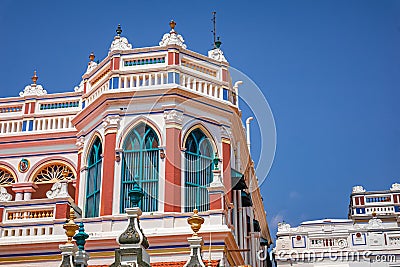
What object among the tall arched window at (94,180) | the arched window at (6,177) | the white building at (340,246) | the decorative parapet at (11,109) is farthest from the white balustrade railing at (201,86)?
the arched window at (6,177)

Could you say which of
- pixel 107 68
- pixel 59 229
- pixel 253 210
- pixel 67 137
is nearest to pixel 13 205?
pixel 59 229

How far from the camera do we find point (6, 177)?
26.8 meters

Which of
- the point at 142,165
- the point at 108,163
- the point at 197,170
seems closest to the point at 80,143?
the point at 108,163

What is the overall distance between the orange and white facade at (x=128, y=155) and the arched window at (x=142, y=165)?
0.03 metres

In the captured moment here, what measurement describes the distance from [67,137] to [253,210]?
9.96 metres

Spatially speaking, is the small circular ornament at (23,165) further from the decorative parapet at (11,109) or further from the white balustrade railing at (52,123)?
the decorative parapet at (11,109)

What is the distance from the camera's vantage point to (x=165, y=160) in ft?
76.4

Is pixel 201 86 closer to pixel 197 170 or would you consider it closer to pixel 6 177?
pixel 197 170

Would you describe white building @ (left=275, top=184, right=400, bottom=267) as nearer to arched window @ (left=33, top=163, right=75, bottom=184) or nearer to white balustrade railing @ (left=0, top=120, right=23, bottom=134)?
arched window @ (left=33, top=163, right=75, bottom=184)

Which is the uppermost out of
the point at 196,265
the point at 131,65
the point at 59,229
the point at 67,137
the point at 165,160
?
the point at 131,65

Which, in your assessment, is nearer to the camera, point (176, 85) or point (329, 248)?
point (176, 85)

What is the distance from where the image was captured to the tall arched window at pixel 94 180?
23844 mm

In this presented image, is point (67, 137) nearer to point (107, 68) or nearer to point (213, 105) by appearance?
point (107, 68)

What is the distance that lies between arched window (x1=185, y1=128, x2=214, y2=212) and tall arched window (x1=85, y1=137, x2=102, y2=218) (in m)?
3.11
